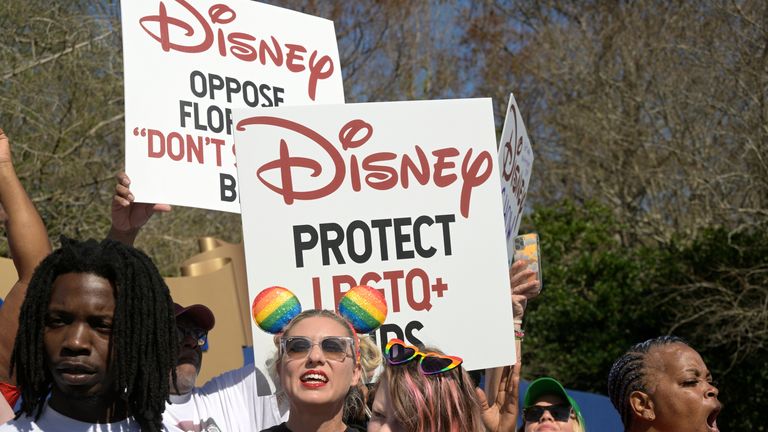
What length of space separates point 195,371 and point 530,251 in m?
1.34

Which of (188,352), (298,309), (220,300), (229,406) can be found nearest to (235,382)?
(229,406)

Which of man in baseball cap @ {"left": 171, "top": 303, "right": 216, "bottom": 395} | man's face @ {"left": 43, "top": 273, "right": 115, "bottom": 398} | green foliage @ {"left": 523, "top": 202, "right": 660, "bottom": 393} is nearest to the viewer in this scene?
man's face @ {"left": 43, "top": 273, "right": 115, "bottom": 398}

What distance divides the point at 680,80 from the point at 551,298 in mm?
3217

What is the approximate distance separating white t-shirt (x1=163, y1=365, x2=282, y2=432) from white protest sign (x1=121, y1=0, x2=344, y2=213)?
0.74 m

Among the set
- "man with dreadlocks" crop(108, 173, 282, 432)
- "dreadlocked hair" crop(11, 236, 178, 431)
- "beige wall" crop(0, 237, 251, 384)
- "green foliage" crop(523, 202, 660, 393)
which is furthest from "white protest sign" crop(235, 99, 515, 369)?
"green foliage" crop(523, 202, 660, 393)

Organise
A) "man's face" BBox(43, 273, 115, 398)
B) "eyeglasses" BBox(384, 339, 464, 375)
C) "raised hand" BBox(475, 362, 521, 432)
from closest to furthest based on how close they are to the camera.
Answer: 1. "man's face" BBox(43, 273, 115, 398)
2. "eyeglasses" BBox(384, 339, 464, 375)
3. "raised hand" BBox(475, 362, 521, 432)

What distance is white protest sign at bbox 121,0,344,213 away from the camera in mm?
4301

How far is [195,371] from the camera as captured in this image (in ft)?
13.0

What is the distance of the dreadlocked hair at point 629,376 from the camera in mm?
3629

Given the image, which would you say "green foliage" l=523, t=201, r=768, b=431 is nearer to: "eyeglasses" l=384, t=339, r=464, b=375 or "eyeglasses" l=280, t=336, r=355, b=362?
"eyeglasses" l=280, t=336, r=355, b=362

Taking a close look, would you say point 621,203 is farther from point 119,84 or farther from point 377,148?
point 377,148

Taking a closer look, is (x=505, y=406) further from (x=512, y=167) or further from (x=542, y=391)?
(x=512, y=167)

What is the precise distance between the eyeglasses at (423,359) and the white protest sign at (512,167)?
151 centimetres

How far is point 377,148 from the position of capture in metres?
3.98
